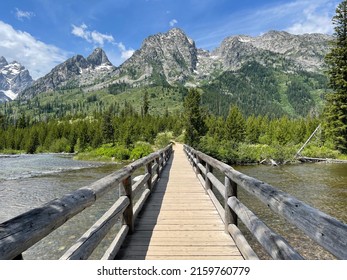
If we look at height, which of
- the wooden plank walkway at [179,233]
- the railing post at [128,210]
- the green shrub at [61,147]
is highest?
the railing post at [128,210]

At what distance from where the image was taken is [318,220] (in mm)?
→ 1961

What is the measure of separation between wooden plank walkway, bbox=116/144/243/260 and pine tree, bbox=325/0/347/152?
31426mm

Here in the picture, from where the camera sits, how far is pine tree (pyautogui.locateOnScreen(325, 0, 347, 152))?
1308 inches

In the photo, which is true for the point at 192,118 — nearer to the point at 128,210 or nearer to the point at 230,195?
the point at 128,210

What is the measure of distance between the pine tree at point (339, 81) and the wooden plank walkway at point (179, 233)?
31.4 meters

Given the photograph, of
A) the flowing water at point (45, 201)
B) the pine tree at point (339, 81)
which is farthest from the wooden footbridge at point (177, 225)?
the pine tree at point (339, 81)

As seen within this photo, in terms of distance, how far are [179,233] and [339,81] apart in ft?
114

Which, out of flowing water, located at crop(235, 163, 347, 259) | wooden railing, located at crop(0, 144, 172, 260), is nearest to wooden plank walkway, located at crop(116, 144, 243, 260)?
wooden railing, located at crop(0, 144, 172, 260)

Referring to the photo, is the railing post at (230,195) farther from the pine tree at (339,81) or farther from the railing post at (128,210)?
the pine tree at (339,81)

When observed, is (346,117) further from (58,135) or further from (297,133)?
(58,135)

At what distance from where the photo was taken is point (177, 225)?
5707mm

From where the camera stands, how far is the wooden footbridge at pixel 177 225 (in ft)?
6.13
